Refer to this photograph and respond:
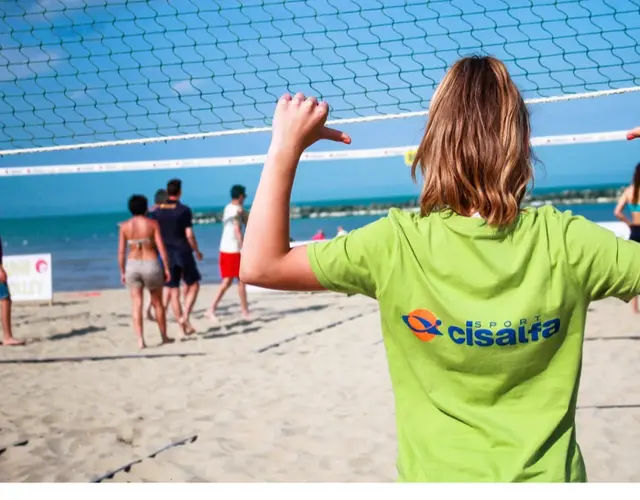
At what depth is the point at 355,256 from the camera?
1.27m

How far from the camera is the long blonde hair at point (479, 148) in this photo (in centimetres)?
125

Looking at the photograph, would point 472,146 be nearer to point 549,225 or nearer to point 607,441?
point 549,225

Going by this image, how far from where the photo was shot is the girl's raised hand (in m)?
1.25

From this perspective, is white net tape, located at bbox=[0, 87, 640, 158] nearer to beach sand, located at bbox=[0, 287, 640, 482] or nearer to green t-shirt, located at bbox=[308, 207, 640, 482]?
beach sand, located at bbox=[0, 287, 640, 482]

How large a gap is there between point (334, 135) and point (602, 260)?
0.48 meters

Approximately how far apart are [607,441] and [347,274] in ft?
11.1

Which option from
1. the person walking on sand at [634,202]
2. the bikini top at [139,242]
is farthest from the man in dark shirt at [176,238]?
the person walking on sand at [634,202]

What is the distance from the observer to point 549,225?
128 centimetres

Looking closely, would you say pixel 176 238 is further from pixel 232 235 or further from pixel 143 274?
pixel 232 235

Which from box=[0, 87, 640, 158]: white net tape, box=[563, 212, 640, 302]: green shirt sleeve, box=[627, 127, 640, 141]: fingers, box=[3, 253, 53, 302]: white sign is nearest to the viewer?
box=[563, 212, 640, 302]: green shirt sleeve

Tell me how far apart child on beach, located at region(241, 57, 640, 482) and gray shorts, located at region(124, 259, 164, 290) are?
6.43 meters

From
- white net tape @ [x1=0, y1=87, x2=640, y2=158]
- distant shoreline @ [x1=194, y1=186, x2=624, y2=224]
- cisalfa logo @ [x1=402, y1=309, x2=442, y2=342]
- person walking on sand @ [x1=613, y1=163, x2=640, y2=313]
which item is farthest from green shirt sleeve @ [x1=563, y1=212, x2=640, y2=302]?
distant shoreline @ [x1=194, y1=186, x2=624, y2=224]

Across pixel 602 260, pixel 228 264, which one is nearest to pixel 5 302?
pixel 228 264
